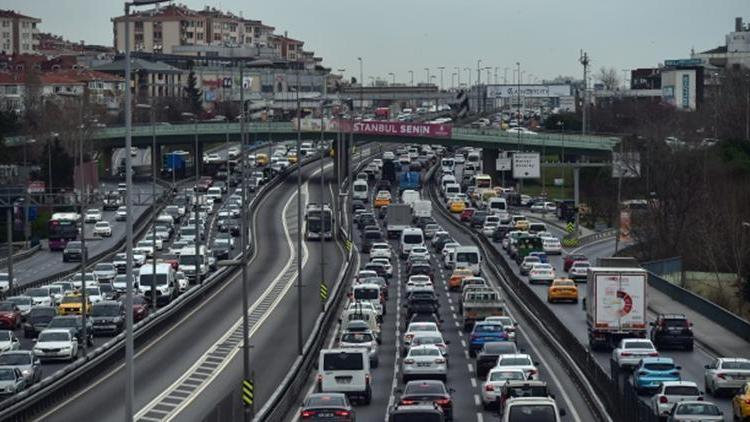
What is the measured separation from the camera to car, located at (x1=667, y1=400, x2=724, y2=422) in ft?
117

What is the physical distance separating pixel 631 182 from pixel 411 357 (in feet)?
249

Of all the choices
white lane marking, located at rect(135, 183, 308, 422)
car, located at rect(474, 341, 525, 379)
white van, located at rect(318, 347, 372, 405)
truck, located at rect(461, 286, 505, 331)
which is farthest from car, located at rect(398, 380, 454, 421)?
truck, located at rect(461, 286, 505, 331)

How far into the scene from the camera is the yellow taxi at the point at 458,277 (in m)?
79.7

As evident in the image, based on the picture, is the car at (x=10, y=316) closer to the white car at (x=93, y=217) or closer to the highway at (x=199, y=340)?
the highway at (x=199, y=340)

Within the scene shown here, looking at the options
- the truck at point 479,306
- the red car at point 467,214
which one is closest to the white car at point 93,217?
the red car at point 467,214

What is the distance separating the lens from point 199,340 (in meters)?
61.6

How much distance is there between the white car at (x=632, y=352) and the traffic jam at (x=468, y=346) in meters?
0.04

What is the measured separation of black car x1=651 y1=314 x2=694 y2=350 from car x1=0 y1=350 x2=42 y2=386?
1873 centimetres

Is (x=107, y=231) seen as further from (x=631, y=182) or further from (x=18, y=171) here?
(x=631, y=182)

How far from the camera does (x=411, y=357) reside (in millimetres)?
48875

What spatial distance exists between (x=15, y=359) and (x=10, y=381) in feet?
8.37

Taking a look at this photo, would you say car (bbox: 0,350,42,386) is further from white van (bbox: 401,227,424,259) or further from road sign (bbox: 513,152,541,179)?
road sign (bbox: 513,152,541,179)

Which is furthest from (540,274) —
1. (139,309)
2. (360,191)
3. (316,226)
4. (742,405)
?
(360,191)

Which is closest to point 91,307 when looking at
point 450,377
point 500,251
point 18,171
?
point 450,377
